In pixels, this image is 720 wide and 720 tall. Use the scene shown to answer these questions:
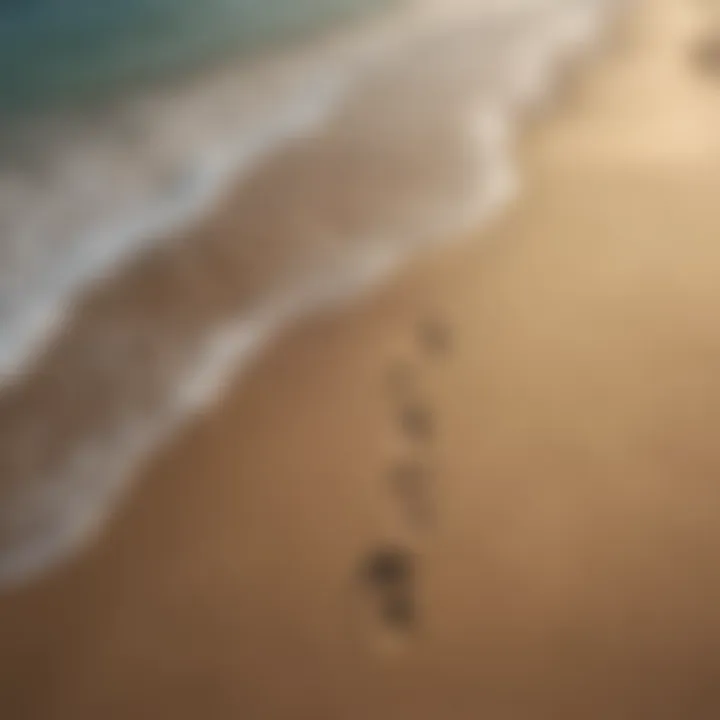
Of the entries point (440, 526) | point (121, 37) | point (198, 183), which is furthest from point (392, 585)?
point (121, 37)

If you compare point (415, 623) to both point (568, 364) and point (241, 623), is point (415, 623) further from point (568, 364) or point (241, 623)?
point (568, 364)

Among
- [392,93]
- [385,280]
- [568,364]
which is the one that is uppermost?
[392,93]

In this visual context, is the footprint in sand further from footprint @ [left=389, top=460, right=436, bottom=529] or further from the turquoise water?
the turquoise water

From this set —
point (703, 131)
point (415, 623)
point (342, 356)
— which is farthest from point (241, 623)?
point (703, 131)

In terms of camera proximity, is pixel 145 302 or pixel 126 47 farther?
pixel 126 47

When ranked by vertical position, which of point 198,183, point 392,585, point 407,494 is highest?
point 198,183

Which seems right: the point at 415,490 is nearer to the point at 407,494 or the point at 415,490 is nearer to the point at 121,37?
the point at 407,494

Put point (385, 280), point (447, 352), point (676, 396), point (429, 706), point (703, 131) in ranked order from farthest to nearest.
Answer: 1. point (703, 131)
2. point (385, 280)
3. point (447, 352)
4. point (676, 396)
5. point (429, 706)

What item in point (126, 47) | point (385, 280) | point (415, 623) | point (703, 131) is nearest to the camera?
point (415, 623)
